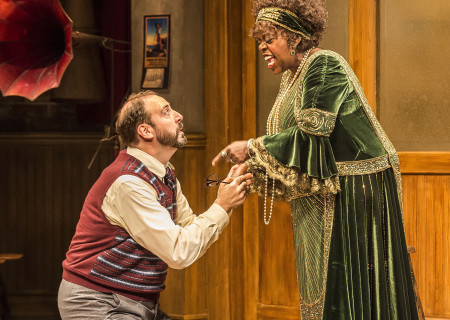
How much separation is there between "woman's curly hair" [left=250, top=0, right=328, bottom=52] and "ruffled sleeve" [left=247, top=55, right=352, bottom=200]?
0.17 metres

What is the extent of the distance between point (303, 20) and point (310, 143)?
47 centimetres

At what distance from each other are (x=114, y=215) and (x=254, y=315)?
168 cm

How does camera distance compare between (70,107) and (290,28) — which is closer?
(290,28)

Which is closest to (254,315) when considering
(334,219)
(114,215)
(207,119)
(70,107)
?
(207,119)

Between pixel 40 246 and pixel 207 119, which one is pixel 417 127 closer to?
pixel 207 119

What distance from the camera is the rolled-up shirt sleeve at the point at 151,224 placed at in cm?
222

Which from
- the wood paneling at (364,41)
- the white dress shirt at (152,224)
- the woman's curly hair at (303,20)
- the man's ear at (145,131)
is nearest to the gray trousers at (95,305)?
the white dress shirt at (152,224)

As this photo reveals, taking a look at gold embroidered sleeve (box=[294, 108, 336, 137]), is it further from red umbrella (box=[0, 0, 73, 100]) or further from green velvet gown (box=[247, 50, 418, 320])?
red umbrella (box=[0, 0, 73, 100])

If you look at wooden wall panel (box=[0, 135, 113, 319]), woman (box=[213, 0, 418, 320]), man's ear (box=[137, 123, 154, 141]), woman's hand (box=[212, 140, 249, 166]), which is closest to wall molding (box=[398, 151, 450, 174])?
woman (box=[213, 0, 418, 320])

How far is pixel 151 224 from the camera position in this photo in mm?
2209

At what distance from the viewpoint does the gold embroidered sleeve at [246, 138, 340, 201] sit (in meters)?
2.38

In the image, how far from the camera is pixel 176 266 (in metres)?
2.25

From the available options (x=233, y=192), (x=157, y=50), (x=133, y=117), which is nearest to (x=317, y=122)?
(x=233, y=192)

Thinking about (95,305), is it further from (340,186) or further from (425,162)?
(425,162)
